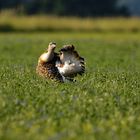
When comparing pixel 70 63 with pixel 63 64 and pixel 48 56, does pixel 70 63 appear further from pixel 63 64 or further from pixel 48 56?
pixel 48 56

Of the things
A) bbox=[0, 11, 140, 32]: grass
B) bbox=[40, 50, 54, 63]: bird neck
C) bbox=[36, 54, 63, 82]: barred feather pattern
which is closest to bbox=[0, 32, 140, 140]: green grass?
bbox=[36, 54, 63, 82]: barred feather pattern

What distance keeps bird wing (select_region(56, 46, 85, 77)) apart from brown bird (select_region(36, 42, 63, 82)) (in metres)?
0.12

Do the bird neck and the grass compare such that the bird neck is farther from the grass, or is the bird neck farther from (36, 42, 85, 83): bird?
the grass

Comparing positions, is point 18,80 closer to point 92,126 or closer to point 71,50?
point 71,50

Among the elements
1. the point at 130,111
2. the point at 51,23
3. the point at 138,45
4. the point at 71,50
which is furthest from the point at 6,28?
the point at 130,111

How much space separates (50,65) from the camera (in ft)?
45.5

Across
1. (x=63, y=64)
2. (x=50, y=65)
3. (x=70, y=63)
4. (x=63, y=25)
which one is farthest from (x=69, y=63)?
(x=63, y=25)

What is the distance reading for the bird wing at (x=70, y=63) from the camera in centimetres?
A: 1368

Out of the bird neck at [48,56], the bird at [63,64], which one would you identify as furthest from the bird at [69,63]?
the bird neck at [48,56]

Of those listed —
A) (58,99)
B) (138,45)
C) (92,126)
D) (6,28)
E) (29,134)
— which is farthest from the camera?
(6,28)

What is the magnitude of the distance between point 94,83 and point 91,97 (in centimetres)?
214

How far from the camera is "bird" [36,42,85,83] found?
13.7 metres

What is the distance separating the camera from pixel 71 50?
538 inches

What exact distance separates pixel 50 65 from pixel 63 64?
0.96 ft
